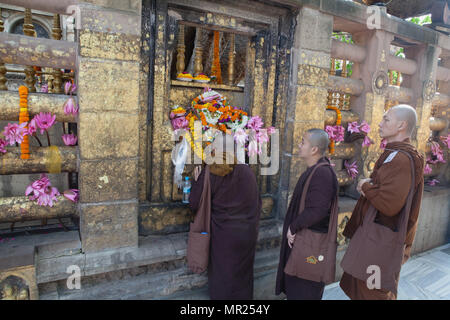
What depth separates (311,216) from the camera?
2.44 metres

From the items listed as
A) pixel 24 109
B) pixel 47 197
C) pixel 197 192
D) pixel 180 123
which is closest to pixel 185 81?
pixel 180 123

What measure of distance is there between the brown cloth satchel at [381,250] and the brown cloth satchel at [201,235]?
1.34 m

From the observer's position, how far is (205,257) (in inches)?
110

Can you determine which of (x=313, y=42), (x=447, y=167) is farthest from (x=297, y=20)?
(x=447, y=167)

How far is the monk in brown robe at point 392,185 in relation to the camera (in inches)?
90.9

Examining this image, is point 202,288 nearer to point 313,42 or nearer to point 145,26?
point 145,26

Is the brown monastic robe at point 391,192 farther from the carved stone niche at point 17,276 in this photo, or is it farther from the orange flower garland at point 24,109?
the orange flower garland at point 24,109

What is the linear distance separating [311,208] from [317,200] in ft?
0.29

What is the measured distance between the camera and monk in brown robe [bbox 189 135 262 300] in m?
2.77

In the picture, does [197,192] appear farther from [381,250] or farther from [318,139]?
[381,250]

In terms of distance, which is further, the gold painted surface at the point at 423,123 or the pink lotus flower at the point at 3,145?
the gold painted surface at the point at 423,123

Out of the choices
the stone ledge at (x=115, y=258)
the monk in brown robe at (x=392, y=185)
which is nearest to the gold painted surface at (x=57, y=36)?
the stone ledge at (x=115, y=258)

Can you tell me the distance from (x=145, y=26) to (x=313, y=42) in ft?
6.61

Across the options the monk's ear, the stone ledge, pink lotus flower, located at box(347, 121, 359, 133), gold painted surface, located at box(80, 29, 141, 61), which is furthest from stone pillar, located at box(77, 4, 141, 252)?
pink lotus flower, located at box(347, 121, 359, 133)
